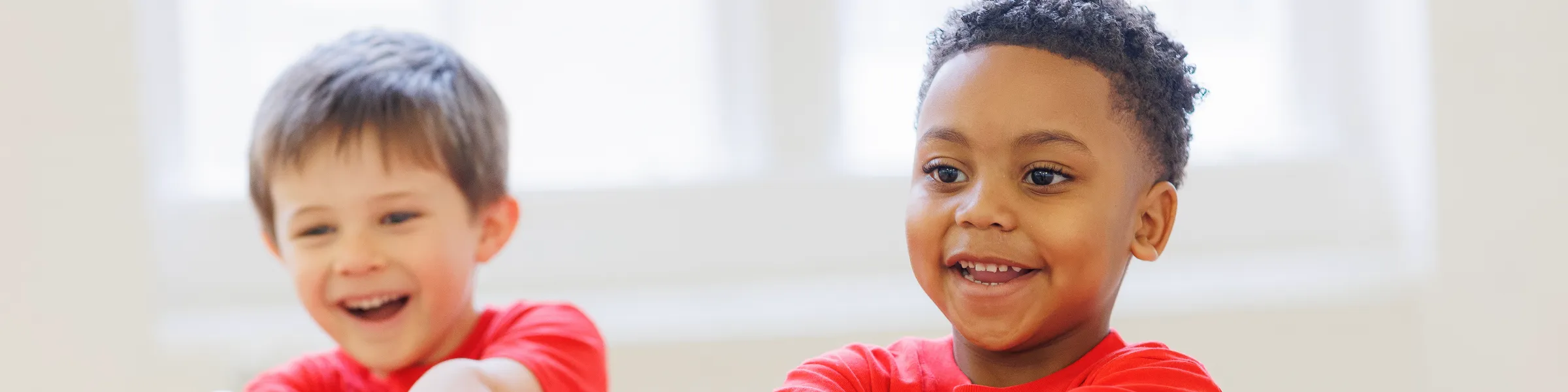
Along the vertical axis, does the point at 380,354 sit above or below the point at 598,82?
below

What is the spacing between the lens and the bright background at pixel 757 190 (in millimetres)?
2029

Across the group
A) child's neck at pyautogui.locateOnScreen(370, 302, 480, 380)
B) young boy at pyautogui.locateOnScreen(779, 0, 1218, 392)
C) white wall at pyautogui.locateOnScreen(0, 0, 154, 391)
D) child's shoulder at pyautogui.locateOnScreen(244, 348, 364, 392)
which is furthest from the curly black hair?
white wall at pyautogui.locateOnScreen(0, 0, 154, 391)

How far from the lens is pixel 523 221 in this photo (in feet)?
7.70

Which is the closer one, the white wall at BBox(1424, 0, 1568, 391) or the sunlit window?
the white wall at BBox(1424, 0, 1568, 391)

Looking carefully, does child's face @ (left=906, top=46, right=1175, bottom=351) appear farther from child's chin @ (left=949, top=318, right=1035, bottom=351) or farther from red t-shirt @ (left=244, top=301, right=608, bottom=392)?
red t-shirt @ (left=244, top=301, right=608, bottom=392)

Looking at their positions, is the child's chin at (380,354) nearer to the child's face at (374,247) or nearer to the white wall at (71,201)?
the child's face at (374,247)

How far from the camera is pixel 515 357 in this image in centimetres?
114

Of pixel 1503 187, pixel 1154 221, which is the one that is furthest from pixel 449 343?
pixel 1503 187

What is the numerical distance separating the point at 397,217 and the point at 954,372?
52 centimetres

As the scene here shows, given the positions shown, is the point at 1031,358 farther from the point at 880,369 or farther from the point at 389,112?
the point at 389,112

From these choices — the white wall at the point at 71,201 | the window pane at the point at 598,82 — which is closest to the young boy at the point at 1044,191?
the window pane at the point at 598,82

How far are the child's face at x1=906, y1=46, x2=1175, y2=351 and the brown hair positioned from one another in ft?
1.54

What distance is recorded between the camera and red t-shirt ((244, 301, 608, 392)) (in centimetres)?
115

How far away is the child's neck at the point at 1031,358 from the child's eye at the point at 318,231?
574 mm
